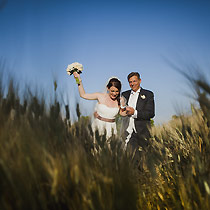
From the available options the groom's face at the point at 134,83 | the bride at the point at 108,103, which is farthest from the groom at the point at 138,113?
the bride at the point at 108,103

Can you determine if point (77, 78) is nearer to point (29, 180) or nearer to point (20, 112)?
point (20, 112)

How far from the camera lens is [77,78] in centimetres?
429

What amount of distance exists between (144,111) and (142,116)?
0.18m

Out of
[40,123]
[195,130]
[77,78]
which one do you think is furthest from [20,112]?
[77,78]

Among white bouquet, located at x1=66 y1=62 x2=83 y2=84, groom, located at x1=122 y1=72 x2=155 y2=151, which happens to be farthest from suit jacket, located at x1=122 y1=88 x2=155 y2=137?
white bouquet, located at x1=66 y1=62 x2=83 y2=84

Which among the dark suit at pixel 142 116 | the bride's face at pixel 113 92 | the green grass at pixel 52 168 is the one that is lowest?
the green grass at pixel 52 168

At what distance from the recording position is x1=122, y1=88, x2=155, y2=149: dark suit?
4.86m

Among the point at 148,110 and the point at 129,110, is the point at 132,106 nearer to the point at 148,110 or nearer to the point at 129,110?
the point at 148,110

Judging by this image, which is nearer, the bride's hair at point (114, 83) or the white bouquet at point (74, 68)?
the white bouquet at point (74, 68)

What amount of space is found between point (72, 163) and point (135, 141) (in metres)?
3.74

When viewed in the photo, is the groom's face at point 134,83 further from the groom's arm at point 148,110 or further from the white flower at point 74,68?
the white flower at point 74,68

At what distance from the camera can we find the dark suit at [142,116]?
191 inches

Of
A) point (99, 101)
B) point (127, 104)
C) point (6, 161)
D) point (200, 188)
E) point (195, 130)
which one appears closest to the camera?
point (6, 161)

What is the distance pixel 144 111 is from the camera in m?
4.95
